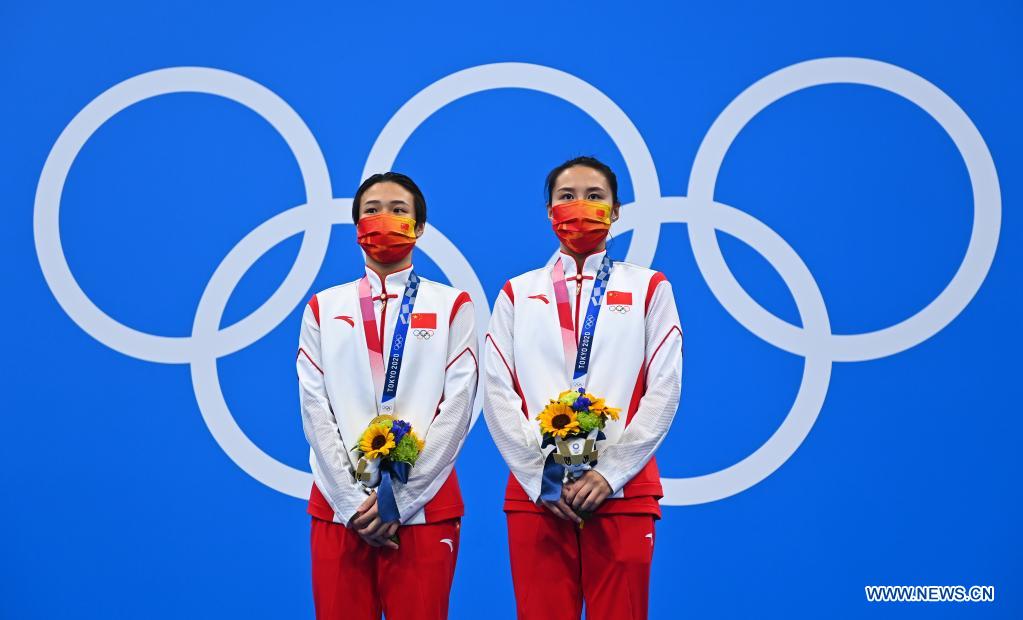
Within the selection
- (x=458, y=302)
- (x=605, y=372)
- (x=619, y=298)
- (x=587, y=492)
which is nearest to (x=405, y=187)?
(x=458, y=302)

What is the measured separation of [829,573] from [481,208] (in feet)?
7.56

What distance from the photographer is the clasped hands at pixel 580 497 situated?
3066mm

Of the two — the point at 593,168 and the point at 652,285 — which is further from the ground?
the point at 593,168

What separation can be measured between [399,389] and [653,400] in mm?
822

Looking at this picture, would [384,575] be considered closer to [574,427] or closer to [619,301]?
[574,427]

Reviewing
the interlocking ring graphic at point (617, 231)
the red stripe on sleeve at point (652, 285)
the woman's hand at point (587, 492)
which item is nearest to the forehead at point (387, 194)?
the red stripe on sleeve at point (652, 285)

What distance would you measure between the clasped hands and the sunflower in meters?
0.18

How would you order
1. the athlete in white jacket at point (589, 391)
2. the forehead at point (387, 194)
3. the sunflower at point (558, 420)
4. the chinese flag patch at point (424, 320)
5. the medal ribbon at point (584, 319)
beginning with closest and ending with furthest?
the sunflower at point (558, 420) → the athlete in white jacket at point (589, 391) → the medal ribbon at point (584, 319) → the chinese flag patch at point (424, 320) → the forehead at point (387, 194)

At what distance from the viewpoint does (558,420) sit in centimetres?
306

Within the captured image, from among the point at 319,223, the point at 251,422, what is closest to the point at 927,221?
the point at 319,223

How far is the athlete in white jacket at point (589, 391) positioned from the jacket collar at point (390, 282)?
0.33 meters

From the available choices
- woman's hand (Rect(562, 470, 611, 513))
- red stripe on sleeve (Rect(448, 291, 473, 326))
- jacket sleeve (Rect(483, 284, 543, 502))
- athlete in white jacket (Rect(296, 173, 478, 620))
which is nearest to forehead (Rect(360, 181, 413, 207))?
athlete in white jacket (Rect(296, 173, 478, 620))

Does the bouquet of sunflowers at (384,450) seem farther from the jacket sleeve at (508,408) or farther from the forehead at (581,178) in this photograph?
the forehead at (581,178)

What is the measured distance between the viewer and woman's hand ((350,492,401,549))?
123 inches
